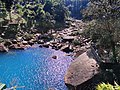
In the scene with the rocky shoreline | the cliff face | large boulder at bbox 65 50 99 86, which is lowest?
the cliff face

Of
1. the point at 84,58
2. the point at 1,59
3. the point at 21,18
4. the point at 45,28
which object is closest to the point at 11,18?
the point at 21,18

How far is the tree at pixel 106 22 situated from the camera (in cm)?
2000

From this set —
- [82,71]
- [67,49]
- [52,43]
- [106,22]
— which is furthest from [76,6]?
[82,71]

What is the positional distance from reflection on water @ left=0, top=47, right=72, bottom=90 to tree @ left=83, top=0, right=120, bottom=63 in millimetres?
4745

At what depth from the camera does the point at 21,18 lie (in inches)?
2041

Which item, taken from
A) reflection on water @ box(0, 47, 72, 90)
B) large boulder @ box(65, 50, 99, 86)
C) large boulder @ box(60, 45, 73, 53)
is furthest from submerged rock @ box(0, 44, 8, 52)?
large boulder @ box(65, 50, 99, 86)

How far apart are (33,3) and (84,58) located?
42.9 meters

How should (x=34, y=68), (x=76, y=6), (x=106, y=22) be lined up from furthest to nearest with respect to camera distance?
(x=76, y=6) → (x=34, y=68) → (x=106, y=22)

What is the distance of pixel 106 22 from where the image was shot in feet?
66.3

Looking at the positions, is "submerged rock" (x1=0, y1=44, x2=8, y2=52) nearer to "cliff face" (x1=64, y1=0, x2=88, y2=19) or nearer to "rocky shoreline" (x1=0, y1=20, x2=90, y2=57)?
"rocky shoreline" (x1=0, y1=20, x2=90, y2=57)

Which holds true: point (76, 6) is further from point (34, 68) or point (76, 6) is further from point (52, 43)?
point (34, 68)

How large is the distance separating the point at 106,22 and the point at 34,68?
10.4 m

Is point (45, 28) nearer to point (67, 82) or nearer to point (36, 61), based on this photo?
point (36, 61)

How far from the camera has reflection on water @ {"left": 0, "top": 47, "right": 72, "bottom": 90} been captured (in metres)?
22.1
